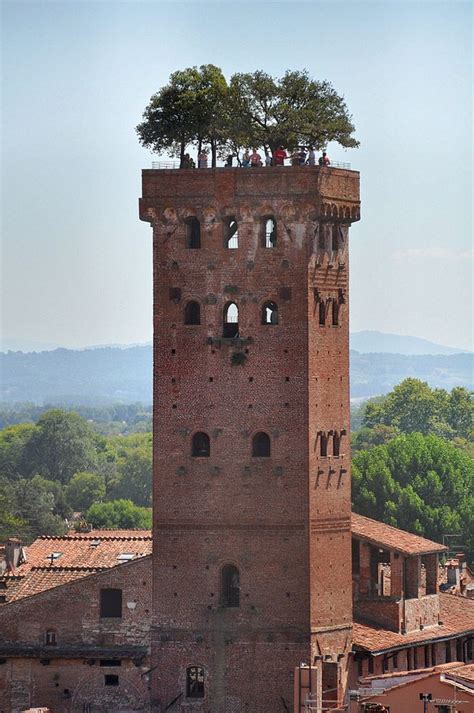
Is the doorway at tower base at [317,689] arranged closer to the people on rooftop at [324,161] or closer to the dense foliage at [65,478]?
the people on rooftop at [324,161]

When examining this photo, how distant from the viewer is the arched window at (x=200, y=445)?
5953 centimetres

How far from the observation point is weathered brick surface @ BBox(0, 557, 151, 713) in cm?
5928

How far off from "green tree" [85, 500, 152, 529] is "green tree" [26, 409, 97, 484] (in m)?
32.5

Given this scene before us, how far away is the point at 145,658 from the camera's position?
59281 millimetres

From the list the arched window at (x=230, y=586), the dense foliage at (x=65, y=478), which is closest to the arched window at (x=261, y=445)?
the arched window at (x=230, y=586)

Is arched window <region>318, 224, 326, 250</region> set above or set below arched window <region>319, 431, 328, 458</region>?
above

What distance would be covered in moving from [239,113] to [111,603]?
13.1 m

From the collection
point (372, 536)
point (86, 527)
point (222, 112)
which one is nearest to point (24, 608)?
point (372, 536)

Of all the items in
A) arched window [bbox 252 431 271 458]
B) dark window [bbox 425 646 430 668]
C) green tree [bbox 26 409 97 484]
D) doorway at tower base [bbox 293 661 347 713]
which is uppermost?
green tree [bbox 26 409 97 484]

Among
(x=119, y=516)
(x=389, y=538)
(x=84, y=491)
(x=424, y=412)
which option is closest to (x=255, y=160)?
(x=389, y=538)

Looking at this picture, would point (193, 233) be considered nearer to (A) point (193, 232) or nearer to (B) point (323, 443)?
(A) point (193, 232)

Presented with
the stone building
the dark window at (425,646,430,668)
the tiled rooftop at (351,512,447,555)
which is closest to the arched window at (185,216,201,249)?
the stone building

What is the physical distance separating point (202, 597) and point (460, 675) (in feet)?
24.6

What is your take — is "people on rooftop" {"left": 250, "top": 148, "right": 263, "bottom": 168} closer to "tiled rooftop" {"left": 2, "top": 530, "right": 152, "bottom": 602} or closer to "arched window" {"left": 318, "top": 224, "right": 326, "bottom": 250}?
"arched window" {"left": 318, "top": 224, "right": 326, "bottom": 250}
